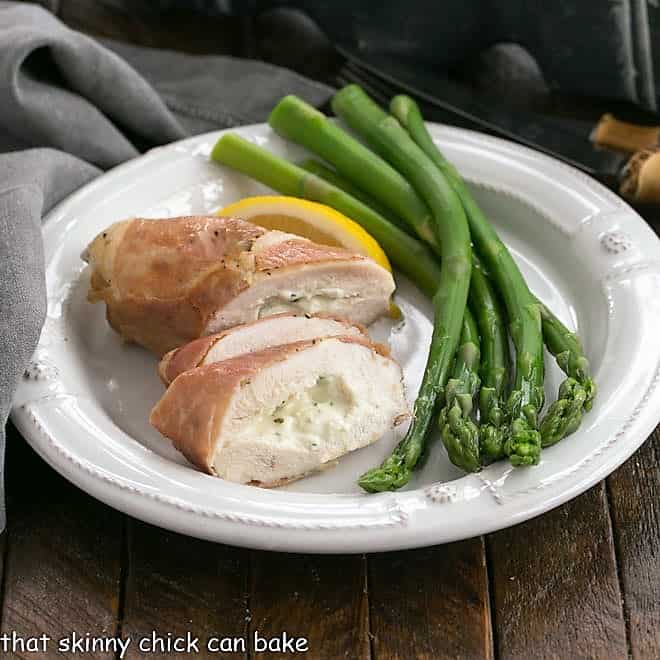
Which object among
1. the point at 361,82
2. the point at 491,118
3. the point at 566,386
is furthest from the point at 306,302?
the point at 361,82

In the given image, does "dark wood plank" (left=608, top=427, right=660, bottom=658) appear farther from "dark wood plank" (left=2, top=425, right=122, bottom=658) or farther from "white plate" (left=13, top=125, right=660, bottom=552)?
"dark wood plank" (left=2, top=425, right=122, bottom=658)

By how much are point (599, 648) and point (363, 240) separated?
4.12ft

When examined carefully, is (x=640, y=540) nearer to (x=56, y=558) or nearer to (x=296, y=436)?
(x=296, y=436)

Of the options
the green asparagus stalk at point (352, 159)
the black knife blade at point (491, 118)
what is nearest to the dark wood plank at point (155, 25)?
the black knife blade at point (491, 118)

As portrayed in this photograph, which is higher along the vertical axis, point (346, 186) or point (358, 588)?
point (346, 186)

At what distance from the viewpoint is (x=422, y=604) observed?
2.43 m

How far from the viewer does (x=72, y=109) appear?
3586mm

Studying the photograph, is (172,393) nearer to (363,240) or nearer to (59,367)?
(59,367)

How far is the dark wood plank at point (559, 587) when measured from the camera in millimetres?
2373

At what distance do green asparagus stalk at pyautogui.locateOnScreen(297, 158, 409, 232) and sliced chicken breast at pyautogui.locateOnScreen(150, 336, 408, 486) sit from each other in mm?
797

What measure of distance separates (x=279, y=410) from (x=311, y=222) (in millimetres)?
744

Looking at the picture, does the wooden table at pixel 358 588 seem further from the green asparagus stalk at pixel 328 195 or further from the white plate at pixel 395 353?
the green asparagus stalk at pixel 328 195

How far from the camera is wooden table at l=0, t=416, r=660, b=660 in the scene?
2.38 metres

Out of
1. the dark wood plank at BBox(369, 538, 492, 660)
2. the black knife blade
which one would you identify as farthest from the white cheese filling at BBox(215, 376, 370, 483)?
the black knife blade
